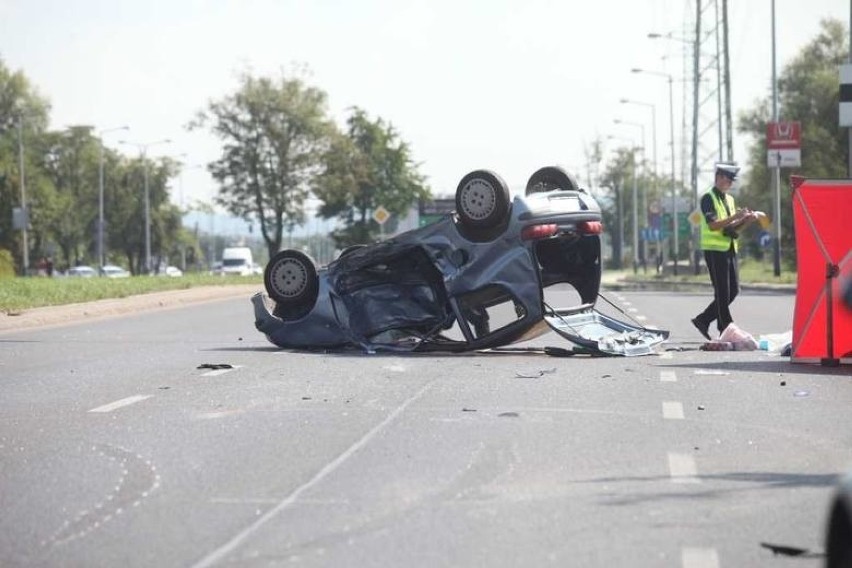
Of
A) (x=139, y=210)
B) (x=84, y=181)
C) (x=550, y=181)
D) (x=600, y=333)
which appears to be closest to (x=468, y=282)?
(x=600, y=333)

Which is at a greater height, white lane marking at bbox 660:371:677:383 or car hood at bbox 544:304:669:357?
car hood at bbox 544:304:669:357

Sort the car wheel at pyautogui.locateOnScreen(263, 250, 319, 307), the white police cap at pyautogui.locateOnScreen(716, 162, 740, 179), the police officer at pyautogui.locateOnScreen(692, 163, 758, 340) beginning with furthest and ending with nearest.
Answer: the white police cap at pyautogui.locateOnScreen(716, 162, 740, 179), the police officer at pyautogui.locateOnScreen(692, 163, 758, 340), the car wheel at pyautogui.locateOnScreen(263, 250, 319, 307)

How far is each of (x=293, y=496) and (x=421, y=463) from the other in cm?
113

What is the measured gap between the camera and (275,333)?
17.7 metres

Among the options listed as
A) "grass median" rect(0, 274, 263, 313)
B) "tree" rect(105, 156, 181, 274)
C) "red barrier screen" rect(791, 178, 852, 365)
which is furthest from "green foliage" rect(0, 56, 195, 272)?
"red barrier screen" rect(791, 178, 852, 365)

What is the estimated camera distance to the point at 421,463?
28.8ft

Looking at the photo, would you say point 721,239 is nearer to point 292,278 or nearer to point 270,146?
point 292,278

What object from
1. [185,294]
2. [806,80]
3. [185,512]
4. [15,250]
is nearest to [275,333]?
[185,512]

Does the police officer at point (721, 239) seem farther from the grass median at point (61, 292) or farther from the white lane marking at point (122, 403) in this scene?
the grass median at point (61, 292)

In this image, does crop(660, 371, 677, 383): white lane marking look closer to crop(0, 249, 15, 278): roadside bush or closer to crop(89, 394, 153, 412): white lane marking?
crop(89, 394, 153, 412): white lane marking

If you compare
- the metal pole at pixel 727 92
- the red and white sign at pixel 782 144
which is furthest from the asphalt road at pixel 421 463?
the metal pole at pixel 727 92

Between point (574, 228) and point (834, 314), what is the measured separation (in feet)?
8.47

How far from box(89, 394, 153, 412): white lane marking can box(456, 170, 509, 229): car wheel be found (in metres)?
4.59

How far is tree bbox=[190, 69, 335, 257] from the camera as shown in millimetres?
83750
